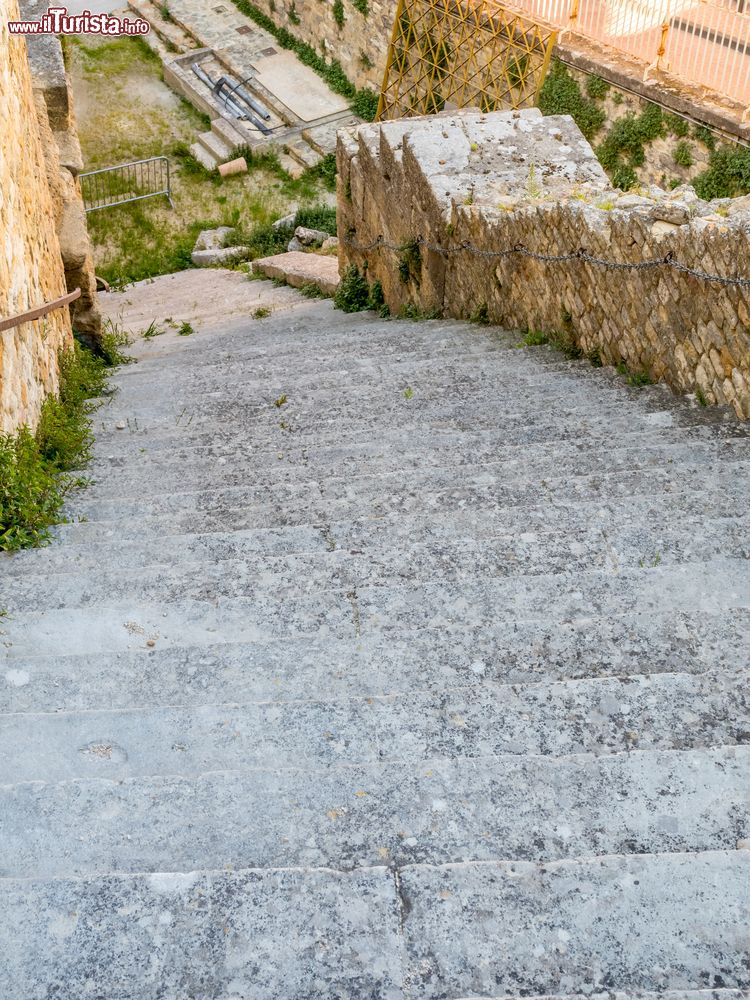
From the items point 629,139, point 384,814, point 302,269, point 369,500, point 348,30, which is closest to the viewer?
point 384,814

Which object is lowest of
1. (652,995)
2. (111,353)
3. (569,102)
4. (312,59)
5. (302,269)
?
(302,269)

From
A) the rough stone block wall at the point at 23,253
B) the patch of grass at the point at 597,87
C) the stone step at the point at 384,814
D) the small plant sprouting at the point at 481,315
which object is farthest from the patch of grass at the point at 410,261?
the stone step at the point at 384,814

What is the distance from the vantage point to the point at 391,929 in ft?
6.72

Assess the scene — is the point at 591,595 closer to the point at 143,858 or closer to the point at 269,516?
the point at 269,516

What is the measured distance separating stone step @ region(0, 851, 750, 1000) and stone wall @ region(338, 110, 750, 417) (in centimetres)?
276

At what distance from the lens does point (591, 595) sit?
10.4ft

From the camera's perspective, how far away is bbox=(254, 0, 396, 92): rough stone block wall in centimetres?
1385

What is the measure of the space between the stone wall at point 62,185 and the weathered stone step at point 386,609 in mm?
4490

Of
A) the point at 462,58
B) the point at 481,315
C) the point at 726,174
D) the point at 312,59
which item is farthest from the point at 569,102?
the point at 312,59

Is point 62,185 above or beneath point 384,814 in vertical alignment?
above

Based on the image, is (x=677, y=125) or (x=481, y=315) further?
(x=677, y=125)

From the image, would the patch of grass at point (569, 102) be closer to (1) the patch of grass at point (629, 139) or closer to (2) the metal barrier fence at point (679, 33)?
(1) the patch of grass at point (629, 139)

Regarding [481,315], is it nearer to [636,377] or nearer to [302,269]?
[636,377]

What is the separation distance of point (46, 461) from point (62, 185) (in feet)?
11.5
